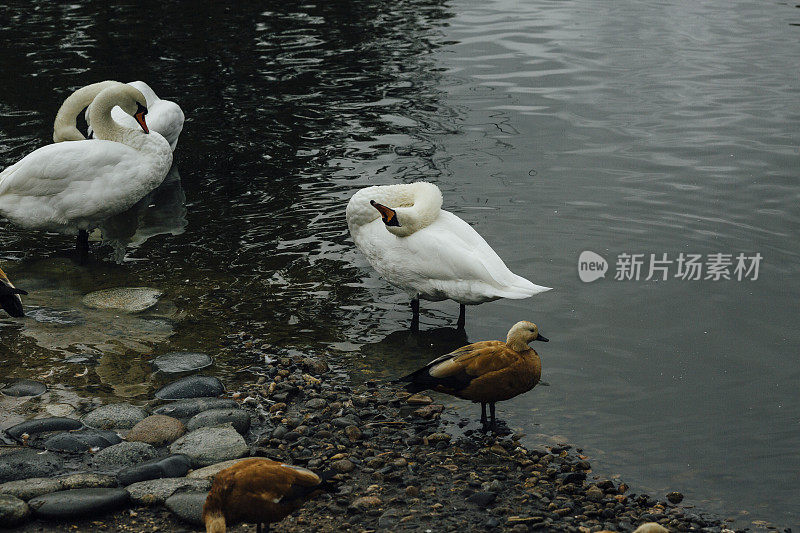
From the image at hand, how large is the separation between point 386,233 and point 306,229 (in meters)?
2.53

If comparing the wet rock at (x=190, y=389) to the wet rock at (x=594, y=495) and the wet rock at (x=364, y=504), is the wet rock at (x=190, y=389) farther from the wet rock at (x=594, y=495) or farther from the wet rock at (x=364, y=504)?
the wet rock at (x=594, y=495)

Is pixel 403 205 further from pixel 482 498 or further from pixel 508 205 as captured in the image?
pixel 482 498

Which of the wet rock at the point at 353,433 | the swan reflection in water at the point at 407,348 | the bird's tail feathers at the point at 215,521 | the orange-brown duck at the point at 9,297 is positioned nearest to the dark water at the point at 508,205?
the swan reflection in water at the point at 407,348

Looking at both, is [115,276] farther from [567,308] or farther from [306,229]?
[567,308]

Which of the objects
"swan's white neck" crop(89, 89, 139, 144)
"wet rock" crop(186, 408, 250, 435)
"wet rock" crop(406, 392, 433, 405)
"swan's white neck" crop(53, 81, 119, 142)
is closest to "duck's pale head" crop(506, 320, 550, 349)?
"wet rock" crop(406, 392, 433, 405)

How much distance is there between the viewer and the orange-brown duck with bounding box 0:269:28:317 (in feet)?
26.6

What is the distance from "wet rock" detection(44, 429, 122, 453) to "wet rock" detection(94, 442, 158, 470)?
0.37ft

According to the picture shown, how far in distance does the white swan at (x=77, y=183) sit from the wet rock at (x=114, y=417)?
3.64 metres

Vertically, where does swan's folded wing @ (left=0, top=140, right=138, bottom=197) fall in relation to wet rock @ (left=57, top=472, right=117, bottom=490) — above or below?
above

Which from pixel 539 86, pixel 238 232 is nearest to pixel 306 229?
pixel 238 232

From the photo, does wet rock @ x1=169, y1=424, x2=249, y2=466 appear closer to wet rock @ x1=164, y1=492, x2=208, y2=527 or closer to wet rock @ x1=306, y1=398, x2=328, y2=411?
wet rock @ x1=164, y1=492, x2=208, y2=527

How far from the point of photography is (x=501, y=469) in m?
6.62

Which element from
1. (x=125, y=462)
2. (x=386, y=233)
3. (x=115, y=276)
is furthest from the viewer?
(x=115, y=276)

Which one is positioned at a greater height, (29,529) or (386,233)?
(386,233)
